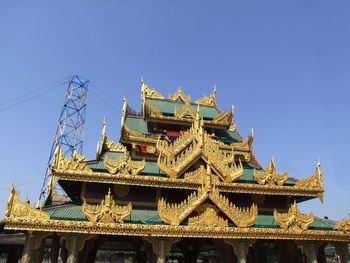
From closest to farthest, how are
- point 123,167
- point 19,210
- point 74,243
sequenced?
point 19,210, point 74,243, point 123,167

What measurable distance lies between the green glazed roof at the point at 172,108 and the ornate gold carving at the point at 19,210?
40.7 feet

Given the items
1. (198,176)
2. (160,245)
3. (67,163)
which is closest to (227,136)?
(198,176)

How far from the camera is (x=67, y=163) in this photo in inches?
659

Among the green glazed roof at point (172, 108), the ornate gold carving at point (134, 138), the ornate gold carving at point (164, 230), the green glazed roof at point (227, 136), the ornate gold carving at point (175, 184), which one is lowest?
the ornate gold carving at point (164, 230)

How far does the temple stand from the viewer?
14.7 m

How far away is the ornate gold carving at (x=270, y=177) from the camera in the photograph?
61.3ft

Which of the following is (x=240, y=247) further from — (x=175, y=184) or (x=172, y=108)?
(x=172, y=108)

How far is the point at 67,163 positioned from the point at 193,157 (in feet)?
22.5

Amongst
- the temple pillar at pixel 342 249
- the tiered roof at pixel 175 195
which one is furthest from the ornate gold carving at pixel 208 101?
the temple pillar at pixel 342 249

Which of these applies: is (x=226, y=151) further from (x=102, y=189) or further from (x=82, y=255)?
(x=82, y=255)

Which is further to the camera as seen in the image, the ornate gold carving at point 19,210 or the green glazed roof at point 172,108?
the green glazed roof at point 172,108

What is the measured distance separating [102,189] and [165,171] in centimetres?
362

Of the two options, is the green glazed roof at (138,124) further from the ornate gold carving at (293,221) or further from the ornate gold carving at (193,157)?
the ornate gold carving at (293,221)

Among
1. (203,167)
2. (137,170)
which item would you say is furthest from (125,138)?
(203,167)
